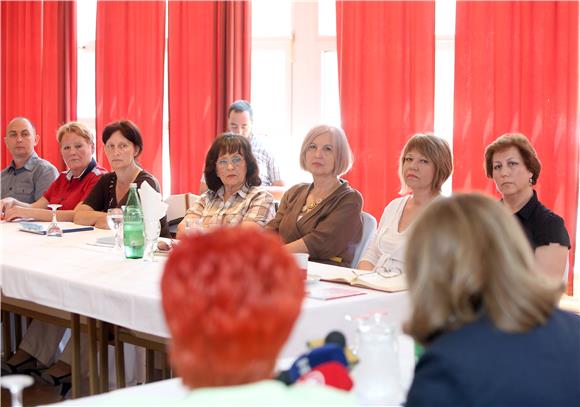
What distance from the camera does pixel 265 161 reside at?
5.37 metres

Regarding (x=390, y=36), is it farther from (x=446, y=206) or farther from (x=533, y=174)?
(x=446, y=206)

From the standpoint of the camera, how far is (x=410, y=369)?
58.0 inches

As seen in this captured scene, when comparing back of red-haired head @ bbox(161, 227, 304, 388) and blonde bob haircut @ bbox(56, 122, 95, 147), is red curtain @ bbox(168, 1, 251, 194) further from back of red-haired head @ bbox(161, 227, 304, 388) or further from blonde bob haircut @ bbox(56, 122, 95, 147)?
back of red-haired head @ bbox(161, 227, 304, 388)

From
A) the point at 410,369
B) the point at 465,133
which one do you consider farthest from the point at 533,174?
the point at 465,133

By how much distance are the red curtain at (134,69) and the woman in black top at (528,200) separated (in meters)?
3.77

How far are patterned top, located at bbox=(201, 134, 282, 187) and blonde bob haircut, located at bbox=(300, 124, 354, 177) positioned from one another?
1.87 metres

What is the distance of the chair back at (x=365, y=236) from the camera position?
3270mm

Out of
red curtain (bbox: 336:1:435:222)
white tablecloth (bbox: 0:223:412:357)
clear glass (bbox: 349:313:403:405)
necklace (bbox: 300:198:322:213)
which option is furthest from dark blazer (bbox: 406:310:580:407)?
red curtain (bbox: 336:1:435:222)

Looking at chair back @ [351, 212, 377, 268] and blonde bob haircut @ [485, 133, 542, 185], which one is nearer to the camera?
blonde bob haircut @ [485, 133, 542, 185]

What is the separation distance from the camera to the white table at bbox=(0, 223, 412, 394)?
6.52 ft

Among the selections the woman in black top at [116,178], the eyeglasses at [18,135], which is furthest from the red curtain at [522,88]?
the eyeglasses at [18,135]

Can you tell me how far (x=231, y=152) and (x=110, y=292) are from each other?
1.42 meters

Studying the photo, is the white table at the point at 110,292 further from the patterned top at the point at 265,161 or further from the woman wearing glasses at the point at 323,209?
the patterned top at the point at 265,161

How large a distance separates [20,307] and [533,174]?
2145 millimetres
